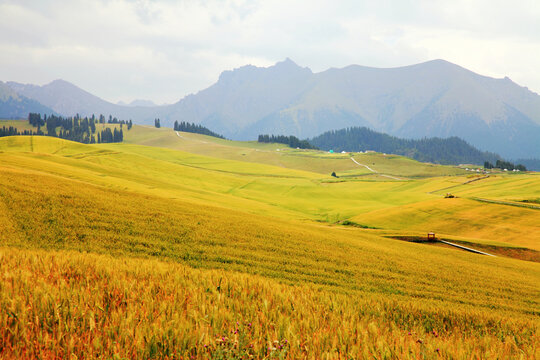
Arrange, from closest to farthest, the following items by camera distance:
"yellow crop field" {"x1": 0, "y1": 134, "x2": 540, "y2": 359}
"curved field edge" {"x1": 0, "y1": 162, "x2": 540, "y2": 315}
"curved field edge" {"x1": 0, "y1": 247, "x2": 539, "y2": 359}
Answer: "curved field edge" {"x1": 0, "y1": 247, "x2": 539, "y2": 359} → "yellow crop field" {"x1": 0, "y1": 134, "x2": 540, "y2": 359} → "curved field edge" {"x1": 0, "y1": 162, "x2": 540, "y2": 315}

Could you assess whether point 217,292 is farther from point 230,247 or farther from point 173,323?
point 230,247

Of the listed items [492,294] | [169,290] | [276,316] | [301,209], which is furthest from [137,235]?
[301,209]

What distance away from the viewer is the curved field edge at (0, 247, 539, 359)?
158 inches

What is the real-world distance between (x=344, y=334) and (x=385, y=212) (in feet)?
225

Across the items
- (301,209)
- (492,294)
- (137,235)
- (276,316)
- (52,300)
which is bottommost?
(301,209)

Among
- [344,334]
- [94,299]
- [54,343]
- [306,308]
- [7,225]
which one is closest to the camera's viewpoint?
[54,343]

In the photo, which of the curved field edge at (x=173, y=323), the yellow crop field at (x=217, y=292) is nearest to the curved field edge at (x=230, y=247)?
the yellow crop field at (x=217, y=292)

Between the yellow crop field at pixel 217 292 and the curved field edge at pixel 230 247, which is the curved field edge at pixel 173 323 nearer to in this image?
the yellow crop field at pixel 217 292

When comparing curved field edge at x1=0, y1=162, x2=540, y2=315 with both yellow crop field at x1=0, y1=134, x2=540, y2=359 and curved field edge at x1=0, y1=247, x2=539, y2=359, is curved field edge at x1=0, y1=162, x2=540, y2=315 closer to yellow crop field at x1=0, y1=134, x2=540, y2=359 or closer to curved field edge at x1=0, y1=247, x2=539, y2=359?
yellow crop field at x1=0, y1=134, x2=540, y2=359

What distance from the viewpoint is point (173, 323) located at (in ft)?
15.6

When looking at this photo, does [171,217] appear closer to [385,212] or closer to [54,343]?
[54,343]

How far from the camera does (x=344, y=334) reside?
4.95 meters

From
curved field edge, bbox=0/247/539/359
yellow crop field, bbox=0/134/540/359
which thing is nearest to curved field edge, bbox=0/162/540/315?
yellow crop field, bbox=0/134/540/359

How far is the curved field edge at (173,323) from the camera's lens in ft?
13.1
